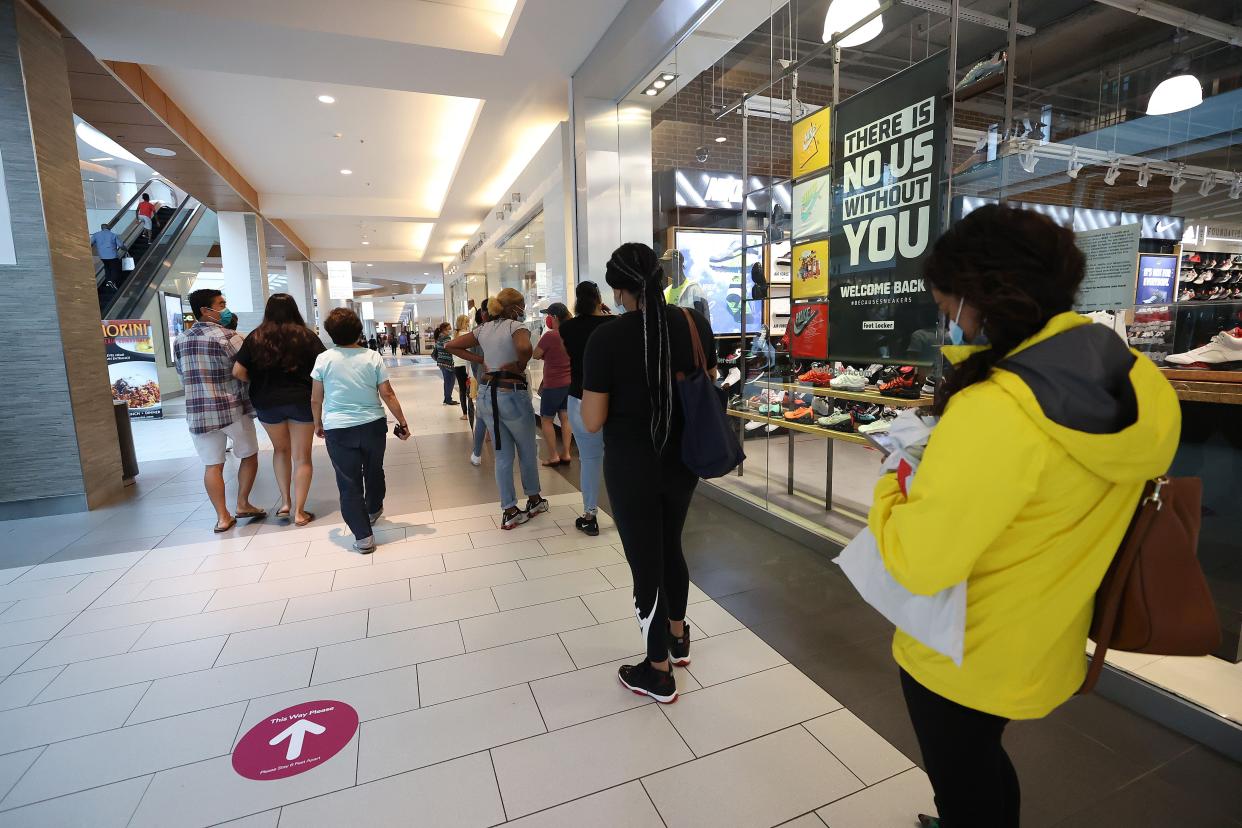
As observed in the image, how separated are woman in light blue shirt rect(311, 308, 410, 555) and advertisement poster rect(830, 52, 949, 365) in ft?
9.08

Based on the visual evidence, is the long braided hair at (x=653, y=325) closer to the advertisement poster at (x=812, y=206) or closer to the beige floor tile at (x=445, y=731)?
the beige floor tile at (x=445, y=731)

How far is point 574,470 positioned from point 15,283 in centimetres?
446

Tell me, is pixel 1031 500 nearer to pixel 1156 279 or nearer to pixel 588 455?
pixel 1156 279

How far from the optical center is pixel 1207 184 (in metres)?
2.93

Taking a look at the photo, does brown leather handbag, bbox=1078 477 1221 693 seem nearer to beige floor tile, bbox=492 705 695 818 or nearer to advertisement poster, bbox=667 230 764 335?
beige floor tile, bbox=492 705 695 818

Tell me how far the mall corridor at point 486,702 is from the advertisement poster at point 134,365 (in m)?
6.72

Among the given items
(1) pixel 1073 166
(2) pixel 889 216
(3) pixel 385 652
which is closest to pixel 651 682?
(3) pixel 385 652

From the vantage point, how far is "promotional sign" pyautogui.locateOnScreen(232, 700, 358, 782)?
1.82m

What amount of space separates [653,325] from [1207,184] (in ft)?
10.7

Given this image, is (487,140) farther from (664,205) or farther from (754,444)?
(754,444)

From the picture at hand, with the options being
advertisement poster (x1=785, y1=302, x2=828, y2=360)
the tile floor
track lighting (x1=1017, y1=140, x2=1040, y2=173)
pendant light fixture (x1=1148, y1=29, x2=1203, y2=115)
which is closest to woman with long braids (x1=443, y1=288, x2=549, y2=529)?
the tile floor

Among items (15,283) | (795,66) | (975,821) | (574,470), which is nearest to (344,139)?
(15,283)

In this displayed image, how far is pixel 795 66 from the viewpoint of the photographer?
11.7ft

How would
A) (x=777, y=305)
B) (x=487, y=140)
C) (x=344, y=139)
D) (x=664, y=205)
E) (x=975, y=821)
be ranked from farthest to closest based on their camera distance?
(x=344, y=139)
(x=487, y=140)
(x=664, y=205)
(x=777, y=305)
(x=975, y=821)
